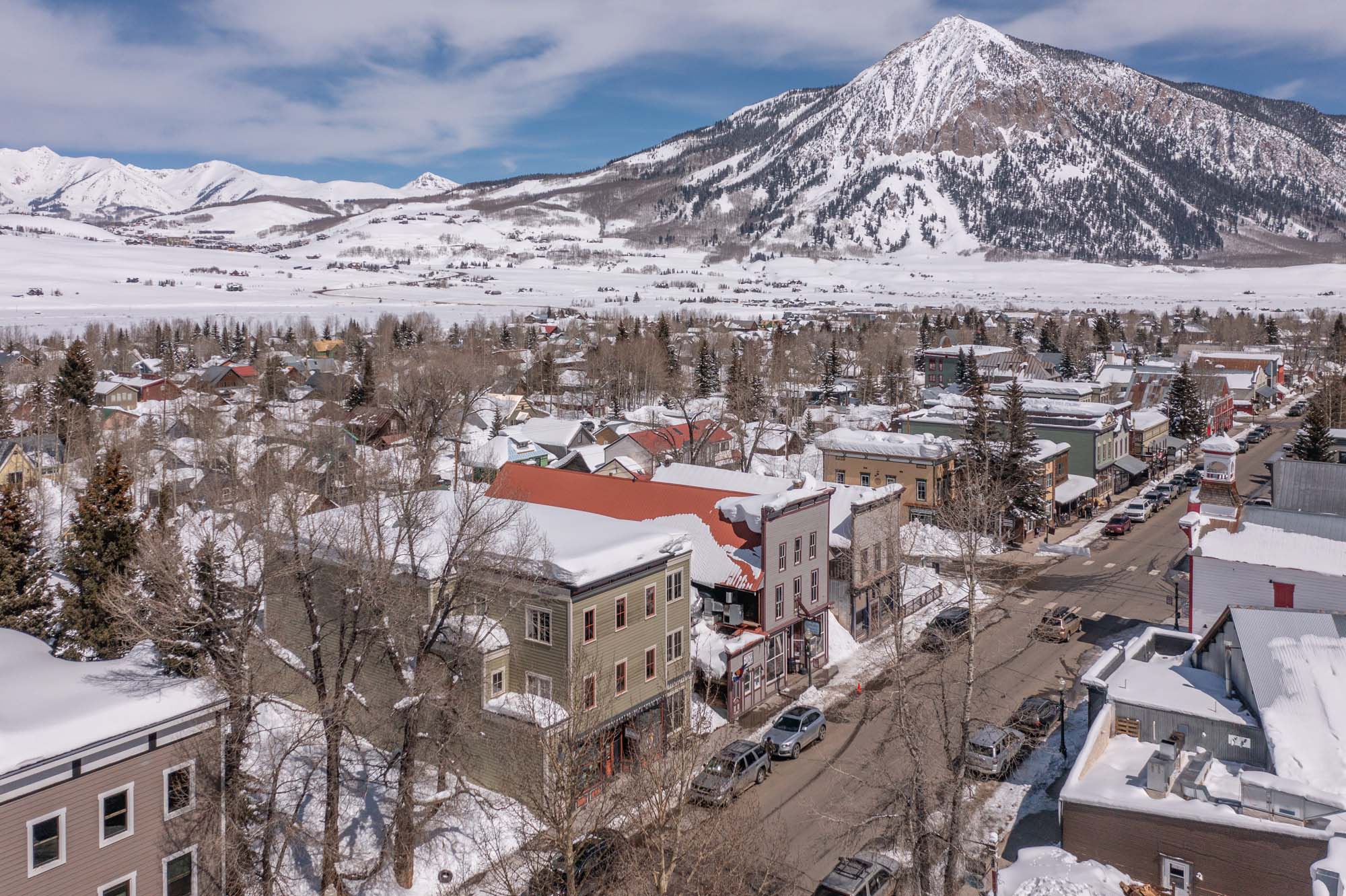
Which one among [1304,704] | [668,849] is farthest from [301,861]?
[1304,704]

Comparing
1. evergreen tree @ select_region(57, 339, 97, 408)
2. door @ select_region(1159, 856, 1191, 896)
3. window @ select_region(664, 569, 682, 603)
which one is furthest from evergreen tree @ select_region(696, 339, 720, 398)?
door @ select_region(1159, 856, 1191, 896)

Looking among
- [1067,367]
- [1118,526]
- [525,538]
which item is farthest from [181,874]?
[1067,367]

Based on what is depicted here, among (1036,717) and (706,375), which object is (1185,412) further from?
(1036,717)

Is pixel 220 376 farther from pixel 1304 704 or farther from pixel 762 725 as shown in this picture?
pixel 1304 704

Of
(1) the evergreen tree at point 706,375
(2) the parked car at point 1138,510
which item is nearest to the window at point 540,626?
(2) the parked car at point 1138,510

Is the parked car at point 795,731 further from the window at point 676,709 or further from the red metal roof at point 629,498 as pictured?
the red metal roof at point 629,498

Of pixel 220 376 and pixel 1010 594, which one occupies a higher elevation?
pixel 220 376
